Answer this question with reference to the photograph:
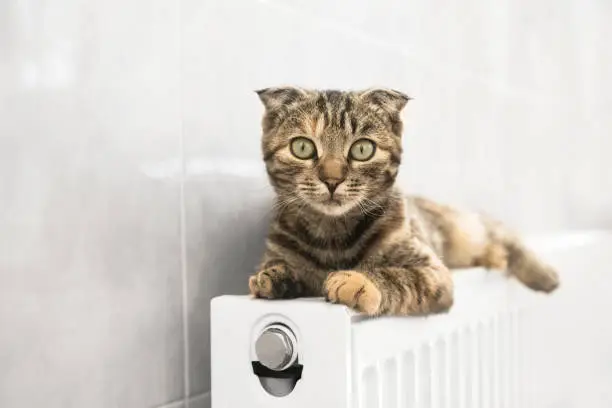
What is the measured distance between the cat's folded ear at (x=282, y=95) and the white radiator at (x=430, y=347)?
20 centimetres

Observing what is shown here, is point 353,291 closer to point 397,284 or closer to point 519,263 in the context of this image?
point 397,284

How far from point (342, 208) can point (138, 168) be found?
21 cm

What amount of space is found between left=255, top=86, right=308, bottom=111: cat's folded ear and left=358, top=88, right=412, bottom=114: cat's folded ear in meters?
0.06

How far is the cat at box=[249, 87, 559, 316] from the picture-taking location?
76cm

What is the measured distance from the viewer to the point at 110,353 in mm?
755

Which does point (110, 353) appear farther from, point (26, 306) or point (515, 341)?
point (515, 341)

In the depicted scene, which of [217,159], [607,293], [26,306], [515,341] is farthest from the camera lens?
[607,293]

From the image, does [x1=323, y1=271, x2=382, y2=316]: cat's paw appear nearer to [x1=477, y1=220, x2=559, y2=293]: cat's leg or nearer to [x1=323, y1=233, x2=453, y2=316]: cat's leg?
[x1=323, y1=233, x2=453, y2=316]: cat's leg

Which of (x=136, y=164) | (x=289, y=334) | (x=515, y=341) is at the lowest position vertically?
(x=515, y=341)

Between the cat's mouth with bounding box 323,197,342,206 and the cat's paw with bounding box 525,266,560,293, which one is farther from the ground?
the cat's mouth with bounding box 323,197,342,206

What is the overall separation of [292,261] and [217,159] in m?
0.16

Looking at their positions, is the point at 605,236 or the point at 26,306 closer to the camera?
the point at 26,306

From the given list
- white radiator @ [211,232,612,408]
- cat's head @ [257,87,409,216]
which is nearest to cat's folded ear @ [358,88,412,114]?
cat's head @ [257,87,409,216]

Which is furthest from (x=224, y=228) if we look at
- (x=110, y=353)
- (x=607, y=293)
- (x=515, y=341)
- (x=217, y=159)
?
(x=607, y=293)
